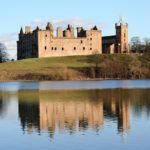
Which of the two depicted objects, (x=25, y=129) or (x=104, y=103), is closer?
(x=25, y=129)

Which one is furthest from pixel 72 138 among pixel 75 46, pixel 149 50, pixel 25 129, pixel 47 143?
pixel 75 46

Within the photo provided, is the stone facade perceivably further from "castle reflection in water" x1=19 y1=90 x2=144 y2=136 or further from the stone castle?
"castle reflection in water" x1=19 y1=90 x2=144 y2=136

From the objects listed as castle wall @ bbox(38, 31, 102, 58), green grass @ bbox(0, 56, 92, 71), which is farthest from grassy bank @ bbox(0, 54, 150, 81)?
castle wall @ bbox(38, 31, 102, 58)

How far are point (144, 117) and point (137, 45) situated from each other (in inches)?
4429

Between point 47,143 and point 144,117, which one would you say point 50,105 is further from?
point 47,143

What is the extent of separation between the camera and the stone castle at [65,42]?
131625 mm

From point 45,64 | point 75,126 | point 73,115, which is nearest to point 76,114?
point 73,115

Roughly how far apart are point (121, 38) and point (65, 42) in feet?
53.3

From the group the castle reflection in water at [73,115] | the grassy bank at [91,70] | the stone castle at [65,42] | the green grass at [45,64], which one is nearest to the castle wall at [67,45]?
the stone castle at [65,42]

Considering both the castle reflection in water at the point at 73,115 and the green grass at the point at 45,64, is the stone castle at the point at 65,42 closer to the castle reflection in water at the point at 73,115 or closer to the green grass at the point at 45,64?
the green grass at the point at 45,64

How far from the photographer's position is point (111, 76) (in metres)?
99.4

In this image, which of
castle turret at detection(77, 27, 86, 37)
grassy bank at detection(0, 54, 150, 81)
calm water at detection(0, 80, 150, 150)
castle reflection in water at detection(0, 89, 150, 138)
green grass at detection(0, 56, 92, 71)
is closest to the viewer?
calm water at detection(0, 80, 150, 150)

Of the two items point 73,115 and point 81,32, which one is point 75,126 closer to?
point 73,115

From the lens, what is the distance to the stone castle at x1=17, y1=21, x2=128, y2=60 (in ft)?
432
